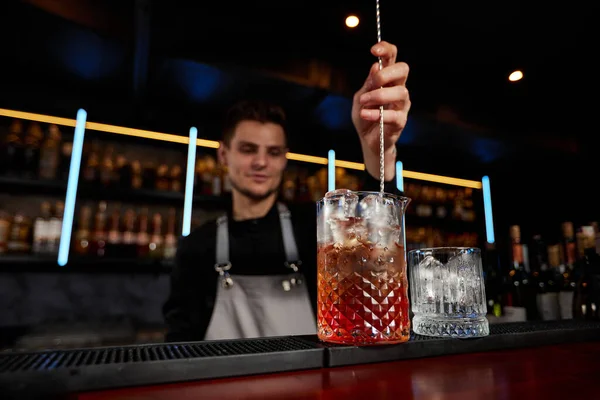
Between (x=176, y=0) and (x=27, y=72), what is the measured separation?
1.23m

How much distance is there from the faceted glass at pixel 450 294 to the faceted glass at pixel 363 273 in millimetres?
110

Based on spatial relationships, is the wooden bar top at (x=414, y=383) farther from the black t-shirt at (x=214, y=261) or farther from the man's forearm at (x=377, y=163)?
the black t-shirt at (x=214, y=261)

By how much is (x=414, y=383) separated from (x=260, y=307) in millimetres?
1296

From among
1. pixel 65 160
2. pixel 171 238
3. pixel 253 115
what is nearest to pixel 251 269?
pixel 253 115

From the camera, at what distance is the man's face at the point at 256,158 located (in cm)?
219

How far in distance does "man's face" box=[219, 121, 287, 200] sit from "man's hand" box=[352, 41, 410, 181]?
1.08 m

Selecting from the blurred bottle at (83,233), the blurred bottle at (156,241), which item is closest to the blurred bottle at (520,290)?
the blurred bottle at (156,241)

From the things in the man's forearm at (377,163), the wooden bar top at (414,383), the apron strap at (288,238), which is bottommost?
the wooden bar top at (414,383)

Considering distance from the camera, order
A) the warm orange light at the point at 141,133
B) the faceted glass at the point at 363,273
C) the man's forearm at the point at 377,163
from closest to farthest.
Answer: the faceted glass at the point at 363,273
the man's forearm at the point at 377,163
the warm orange light at the point at 141,133

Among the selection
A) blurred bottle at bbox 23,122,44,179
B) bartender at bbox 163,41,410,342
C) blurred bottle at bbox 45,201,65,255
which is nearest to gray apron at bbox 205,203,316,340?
bartender at bbox 163,41,410,342

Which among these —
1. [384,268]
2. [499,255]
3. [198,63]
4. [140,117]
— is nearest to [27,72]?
[140,117]

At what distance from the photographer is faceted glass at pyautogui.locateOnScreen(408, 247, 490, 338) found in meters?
0.70

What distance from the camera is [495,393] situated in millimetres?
427

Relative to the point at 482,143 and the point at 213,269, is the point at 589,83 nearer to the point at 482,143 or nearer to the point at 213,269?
the point at 482,143
